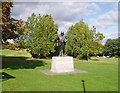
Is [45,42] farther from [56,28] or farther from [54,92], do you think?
[54,92]

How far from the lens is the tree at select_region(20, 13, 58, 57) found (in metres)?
31.6

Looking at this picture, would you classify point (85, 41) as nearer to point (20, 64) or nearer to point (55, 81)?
point (20, 64)

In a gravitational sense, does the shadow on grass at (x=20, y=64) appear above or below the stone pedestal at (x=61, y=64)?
below

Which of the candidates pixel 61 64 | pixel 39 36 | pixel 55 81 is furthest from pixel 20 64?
pixel 39 36

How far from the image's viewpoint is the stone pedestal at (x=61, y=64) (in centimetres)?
1283

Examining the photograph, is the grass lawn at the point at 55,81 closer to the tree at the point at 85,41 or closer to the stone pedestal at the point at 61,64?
the stone pedestal at the point at 61,64

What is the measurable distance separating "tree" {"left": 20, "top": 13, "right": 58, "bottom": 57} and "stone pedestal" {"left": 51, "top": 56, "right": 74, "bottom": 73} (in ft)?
61.6

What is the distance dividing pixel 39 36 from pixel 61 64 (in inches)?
823

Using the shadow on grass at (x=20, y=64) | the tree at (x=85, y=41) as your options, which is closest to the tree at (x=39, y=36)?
the tree at (x=85, y=41)

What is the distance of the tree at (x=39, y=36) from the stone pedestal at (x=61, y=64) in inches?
739

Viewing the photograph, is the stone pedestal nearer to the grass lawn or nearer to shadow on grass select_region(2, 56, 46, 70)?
the grass lawn

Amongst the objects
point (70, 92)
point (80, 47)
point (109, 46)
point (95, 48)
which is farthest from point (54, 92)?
point (109, 46)

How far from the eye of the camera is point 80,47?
33.2 meters

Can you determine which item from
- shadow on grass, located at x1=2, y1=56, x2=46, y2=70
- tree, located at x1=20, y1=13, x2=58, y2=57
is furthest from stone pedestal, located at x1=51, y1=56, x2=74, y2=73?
tree, located at x1=20, y1=13, x2=58, y2=57
